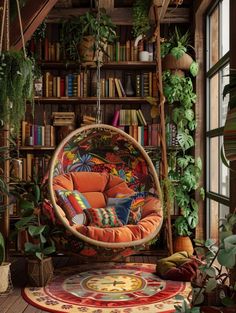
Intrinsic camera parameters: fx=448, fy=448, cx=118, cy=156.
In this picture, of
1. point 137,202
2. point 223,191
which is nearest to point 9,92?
point 137,202

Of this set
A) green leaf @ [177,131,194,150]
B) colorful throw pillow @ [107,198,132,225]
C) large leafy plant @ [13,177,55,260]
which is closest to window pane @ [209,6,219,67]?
green leaf @ [177,131,194,150]

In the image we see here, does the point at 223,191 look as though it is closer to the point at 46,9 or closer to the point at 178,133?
the point at 178,133

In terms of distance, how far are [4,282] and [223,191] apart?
2121 millimetres

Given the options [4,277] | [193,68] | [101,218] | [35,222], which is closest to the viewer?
[4,277]

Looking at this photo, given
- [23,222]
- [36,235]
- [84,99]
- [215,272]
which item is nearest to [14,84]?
[23,222]

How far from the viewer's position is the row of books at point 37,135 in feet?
16.3

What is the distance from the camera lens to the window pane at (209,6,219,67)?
4.51 meters

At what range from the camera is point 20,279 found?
374 cm

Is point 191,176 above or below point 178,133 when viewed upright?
below

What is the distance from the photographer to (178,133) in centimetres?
482

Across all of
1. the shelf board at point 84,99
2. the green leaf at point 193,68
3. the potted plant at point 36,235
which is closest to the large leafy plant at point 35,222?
the potted plant at point 36,235

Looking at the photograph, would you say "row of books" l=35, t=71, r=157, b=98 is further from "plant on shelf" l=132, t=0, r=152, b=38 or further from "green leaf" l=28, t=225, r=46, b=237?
"green leaf" l=28, t=225, r=46, b=237

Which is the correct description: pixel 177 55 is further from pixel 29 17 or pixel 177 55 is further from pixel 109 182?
pixel 29 17

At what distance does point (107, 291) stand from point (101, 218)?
0.83m
